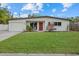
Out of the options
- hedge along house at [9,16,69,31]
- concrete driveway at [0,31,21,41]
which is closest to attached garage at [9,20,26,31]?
hedge along house at [9,16,69,31]

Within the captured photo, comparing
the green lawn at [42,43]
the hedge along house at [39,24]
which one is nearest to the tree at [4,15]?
the hedge along house at [39,24]

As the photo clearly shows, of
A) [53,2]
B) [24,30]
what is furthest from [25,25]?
[53,2]

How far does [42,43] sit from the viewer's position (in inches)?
632

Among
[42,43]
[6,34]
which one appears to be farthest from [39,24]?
[6,34]

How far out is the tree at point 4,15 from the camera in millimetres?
15992

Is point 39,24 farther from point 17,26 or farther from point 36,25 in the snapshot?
point 17,26

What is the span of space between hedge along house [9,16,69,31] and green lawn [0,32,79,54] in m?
0.19

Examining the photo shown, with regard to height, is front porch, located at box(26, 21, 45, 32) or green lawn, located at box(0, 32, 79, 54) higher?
front porch, located at box(26, 21, 45, 32)

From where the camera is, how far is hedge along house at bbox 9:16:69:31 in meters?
16.2

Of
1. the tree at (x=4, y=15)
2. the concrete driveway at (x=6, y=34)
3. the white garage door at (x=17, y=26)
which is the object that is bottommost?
the concrete driveway at (x=6, y=34)

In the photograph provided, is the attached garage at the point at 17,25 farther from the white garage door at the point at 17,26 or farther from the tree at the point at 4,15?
the tree at the point at 4,15

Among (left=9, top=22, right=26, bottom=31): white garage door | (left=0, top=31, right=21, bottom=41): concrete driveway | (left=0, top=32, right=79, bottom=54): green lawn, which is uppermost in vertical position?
(left=9, top=22, right=26, bottom=31): white garage door

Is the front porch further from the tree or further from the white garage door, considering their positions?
the tree

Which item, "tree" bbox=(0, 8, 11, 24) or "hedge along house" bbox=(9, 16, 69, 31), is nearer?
"tree" bbox=(0, 8, 11, 24)
